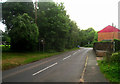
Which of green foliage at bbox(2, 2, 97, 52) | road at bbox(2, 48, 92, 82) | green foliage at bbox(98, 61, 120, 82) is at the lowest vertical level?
road at bbox(2, 48, 92, 82)

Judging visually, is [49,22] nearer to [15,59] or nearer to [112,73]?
[15,59]

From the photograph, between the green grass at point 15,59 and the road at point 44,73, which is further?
the green grass at point 15,59

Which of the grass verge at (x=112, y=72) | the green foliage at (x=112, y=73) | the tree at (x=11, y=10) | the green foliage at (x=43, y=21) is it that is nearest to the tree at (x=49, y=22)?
the green foliage at (x=43, y=21)

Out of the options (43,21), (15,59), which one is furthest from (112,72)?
(43,21)

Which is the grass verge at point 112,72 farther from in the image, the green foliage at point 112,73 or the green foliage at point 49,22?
the green foliage at point 49,22

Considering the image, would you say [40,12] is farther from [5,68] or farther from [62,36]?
[5,68]

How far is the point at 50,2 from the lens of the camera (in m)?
27.2

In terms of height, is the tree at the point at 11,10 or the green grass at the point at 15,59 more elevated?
the tree at the point at 11,10

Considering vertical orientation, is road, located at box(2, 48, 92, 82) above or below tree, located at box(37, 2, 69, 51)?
below

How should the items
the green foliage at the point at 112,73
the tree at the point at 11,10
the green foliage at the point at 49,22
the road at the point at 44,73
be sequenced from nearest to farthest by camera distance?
the green foliage at the point at 112,73 < the road at the point at 44,73 < the tree at the point at 11,10 < the green foliage at the point at 49,22

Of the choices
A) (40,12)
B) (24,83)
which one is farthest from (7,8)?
(24,83)

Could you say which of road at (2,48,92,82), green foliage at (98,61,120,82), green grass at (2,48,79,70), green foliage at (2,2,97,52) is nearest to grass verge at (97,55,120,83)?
green foliage at (98,61,120,82)

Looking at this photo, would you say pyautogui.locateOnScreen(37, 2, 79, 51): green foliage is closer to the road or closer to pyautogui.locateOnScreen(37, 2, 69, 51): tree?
pyautogui.locateOnScreen(37, 2, 69, 51): tree

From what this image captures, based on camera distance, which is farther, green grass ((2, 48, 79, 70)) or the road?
green grass ((2, 48, 79, 70))
